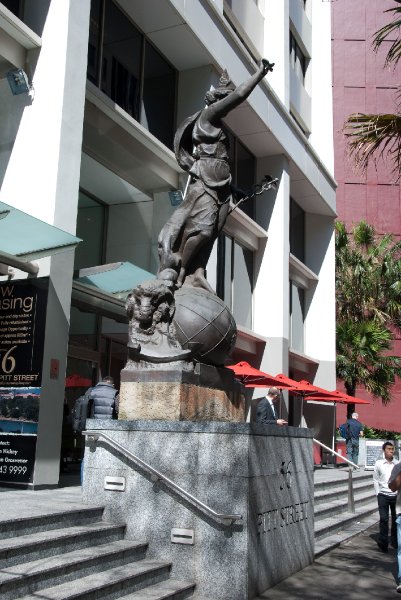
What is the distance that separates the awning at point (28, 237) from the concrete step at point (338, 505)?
6.32 meters

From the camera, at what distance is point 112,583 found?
573 centimetres

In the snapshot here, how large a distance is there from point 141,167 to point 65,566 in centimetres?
1152

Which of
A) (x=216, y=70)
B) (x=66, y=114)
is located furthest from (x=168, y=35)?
(x=66, y=114)

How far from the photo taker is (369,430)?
1268 inches

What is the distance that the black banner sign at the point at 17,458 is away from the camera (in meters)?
9.47

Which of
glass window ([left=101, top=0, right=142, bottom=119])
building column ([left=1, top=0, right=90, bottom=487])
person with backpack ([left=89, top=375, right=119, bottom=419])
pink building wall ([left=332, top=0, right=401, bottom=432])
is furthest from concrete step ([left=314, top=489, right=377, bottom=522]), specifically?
pink building wall ([left=332, top=0, right=401, bottom=432])

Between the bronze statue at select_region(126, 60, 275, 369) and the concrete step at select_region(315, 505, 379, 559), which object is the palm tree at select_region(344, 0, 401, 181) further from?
the concrete step at select_region(315, 505, 379, 559)

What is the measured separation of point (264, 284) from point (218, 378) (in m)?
13.9

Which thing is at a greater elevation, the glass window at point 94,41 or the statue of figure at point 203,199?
the glass window at point 94,41

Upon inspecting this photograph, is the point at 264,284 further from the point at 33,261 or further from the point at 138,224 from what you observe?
the point at 33,261

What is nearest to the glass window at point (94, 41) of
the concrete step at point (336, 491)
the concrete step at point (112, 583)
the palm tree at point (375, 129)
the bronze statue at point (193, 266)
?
the bronze statue at point (193, 266)

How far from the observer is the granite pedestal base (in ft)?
21.3

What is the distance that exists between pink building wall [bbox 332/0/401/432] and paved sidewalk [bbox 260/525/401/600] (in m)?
30.2

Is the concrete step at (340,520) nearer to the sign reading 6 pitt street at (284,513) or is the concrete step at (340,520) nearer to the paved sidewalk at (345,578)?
the paved sidewalk at (345,578)
